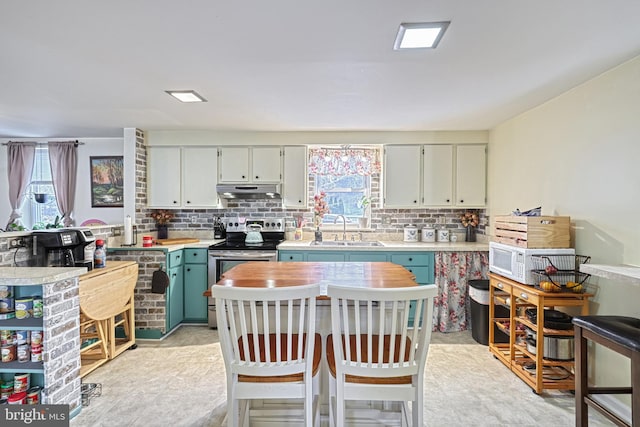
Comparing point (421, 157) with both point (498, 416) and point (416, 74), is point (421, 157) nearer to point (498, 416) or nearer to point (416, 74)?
point (416, 74)

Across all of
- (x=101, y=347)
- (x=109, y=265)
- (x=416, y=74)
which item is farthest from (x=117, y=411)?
(x=416, y=74)

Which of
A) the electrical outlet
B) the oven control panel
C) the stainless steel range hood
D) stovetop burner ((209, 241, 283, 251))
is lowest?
stovetop burner ((209, 241, 283, 251))

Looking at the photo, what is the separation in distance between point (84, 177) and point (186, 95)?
3.08 meters

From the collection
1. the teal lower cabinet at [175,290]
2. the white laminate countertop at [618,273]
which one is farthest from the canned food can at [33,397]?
the white laminate countertop at [618,273]

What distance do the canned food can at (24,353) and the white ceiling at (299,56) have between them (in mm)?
1847

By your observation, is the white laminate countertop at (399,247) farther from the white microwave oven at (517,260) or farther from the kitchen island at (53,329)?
the kitchen island at (53,329)

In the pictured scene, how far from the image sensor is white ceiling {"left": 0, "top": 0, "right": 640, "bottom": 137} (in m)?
1.62

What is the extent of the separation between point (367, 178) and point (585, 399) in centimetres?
322

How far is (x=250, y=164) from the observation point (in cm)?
425

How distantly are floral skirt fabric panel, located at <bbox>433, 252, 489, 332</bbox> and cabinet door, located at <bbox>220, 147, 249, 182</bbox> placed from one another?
2.59 metres

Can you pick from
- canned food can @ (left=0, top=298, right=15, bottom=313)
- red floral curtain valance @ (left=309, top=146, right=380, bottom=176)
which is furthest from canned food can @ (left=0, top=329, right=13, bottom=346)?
red floral curtain valance @ (left=309, top=146, right=380, bottom=176)

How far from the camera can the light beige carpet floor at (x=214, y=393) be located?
7.19 ft

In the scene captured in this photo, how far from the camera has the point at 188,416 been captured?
2217 millimetres

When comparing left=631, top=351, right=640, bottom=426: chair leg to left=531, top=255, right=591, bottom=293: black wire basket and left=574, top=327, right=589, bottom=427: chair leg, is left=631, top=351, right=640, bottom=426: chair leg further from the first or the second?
left=531, top=255, right=591, bottom=293: black wire basket
